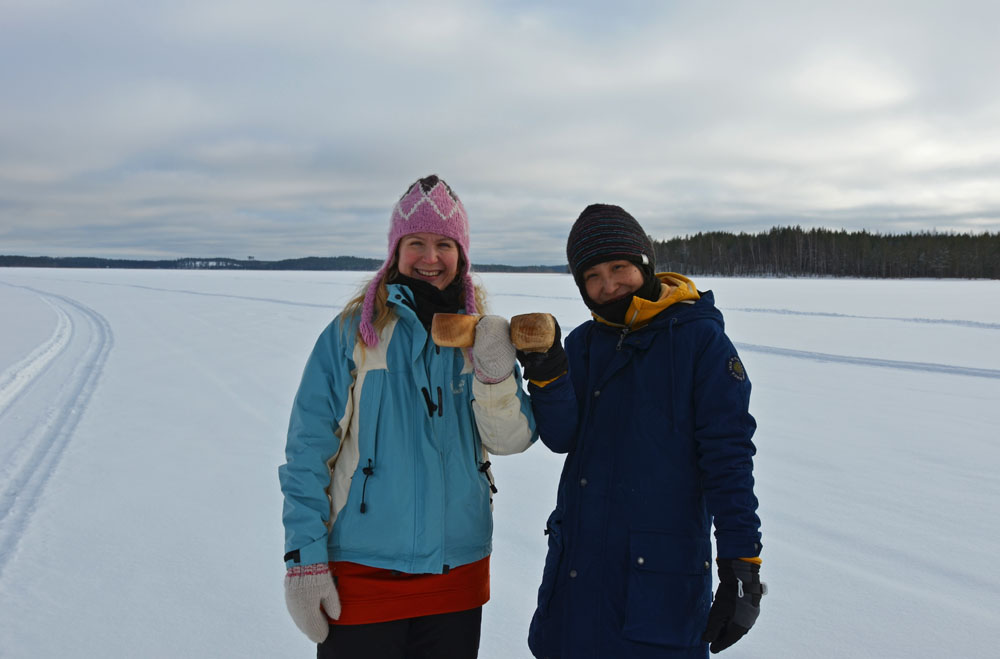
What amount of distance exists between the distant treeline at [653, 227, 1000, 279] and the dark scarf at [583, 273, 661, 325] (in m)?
53.9

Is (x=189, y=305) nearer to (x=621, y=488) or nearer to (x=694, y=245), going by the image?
(x=621, y=488)

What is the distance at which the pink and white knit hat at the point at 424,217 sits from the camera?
1.59 metres

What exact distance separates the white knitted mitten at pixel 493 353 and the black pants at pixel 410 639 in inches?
23.9

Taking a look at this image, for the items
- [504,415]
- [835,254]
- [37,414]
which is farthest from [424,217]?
[835,254]

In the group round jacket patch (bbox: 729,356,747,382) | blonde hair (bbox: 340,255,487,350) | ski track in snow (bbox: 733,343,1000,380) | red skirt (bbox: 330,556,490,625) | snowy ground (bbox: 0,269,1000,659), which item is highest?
blonde hair (bbox: 340,255,487,350)

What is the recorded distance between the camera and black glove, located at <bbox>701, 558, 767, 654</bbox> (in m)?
1.26

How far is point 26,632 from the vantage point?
2.19 m

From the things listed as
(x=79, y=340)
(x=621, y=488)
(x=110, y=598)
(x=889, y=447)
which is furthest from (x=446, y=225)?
(x=79, y=340)

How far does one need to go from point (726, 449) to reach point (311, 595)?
3.19ft

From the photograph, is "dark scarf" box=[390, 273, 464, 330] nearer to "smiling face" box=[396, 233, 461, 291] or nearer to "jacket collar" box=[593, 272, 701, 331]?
"smiling face" box=[396, 233, 461, 291]

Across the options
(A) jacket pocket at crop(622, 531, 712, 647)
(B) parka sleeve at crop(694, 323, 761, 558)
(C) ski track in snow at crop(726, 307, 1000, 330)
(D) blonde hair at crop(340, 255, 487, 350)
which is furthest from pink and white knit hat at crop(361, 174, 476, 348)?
(C) ski track in snow at crop(726, 307, 1000, 330)

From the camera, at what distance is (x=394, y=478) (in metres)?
1.43

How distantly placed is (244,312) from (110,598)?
1323cm

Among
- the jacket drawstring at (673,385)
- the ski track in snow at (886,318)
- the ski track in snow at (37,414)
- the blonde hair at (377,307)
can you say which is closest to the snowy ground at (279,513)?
the ski track in snow at (37,414)
